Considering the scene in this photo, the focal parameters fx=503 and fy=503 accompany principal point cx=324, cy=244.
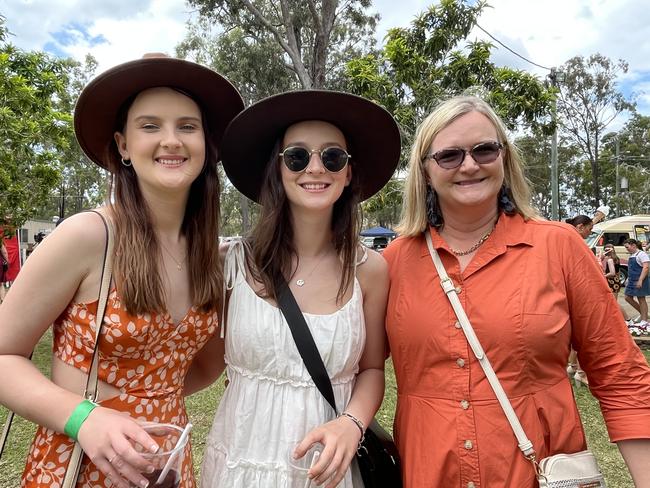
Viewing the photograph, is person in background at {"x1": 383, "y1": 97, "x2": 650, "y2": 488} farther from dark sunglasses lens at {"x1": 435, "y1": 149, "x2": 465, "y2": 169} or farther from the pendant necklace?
the pendant necklace

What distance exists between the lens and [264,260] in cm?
200

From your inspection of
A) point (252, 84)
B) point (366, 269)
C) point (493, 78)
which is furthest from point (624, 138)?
point (366, 269)

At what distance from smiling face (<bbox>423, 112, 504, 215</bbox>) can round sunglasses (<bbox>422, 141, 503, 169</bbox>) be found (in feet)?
0.04

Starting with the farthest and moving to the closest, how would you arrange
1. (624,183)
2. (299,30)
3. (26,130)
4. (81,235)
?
(624,183) < (299,30) < (26,130) < (81,235)

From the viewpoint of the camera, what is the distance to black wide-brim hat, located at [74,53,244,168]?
1.70m

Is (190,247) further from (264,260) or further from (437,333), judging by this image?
(437,333)

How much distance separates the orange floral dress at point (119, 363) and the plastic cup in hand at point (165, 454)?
264 millimetres

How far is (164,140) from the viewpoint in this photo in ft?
5.52

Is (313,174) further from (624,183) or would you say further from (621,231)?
(624,183)

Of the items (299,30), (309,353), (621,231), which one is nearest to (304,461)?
(309,353)

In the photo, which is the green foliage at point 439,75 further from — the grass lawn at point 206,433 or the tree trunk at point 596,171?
the tree trunk at point 596,171

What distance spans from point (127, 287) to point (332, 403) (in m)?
0.81

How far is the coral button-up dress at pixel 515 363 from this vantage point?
164 centimetres

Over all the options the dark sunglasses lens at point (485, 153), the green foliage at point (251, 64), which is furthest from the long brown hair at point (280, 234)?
the green foliage at point (251, 64)
